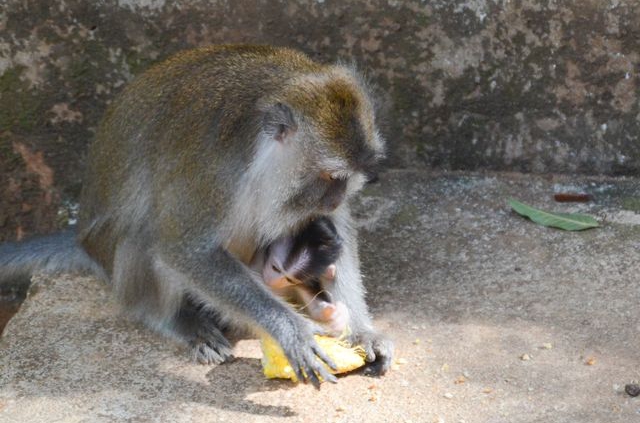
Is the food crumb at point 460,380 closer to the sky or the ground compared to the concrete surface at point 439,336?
closer to the ground

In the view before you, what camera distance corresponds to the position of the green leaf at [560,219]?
552 centimetres

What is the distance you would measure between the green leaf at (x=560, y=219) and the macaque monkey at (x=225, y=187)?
1.09 meters

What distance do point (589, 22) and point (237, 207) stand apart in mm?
2256

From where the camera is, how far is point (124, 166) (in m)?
5.06

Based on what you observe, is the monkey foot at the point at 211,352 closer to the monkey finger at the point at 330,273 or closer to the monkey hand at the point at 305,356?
the monkey hand at the point at 305,356

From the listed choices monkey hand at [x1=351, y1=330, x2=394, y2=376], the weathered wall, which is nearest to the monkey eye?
monkey hand at [x1=351, y1=330, x2=394, y2=376]

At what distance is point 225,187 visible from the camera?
14.9 feet

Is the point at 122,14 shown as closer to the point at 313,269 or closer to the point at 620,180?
the point at 313,269

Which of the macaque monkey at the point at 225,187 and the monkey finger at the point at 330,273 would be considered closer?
the macaque monkey at the point at 225,187

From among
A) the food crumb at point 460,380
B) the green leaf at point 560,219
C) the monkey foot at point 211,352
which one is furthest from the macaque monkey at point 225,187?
the green leaf at point 560,219

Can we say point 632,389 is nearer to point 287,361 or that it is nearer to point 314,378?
point 314,378

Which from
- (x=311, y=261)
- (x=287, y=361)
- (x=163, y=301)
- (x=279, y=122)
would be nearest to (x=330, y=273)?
(x=311, y=261)

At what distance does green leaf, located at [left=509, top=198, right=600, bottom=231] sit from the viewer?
18.1ft

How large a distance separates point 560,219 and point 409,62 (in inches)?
45.3
